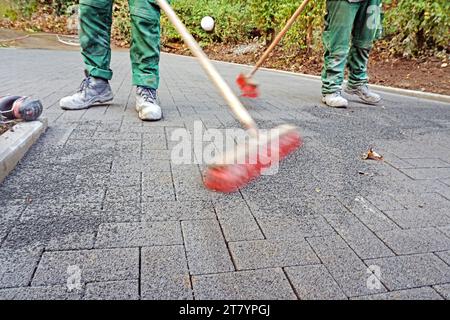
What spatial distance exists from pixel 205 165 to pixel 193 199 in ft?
1.19

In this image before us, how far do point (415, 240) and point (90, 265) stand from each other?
38.7 inches

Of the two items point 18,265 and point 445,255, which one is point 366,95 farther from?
point 18,265

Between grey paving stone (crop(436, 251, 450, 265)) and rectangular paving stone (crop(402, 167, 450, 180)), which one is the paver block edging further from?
rectangular paving stone (crop(402, 167, 450, 180))

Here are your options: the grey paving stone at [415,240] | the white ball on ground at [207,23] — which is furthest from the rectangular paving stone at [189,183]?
the white ball on ground at [207,23]

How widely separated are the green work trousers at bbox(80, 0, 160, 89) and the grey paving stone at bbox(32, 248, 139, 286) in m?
1.58

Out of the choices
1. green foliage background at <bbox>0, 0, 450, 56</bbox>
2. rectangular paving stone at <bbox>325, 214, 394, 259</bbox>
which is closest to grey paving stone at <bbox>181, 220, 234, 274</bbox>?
rectangular paving stone at <bbox>325, 214, 394, 259</bbox>

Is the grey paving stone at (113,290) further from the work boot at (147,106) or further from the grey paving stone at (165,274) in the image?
the work boot at (147,106)

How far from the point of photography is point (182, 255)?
106 cm

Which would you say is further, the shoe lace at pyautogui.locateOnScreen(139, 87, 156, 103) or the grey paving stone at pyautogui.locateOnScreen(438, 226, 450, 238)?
the shoe lace at pyautogui.locateOnScreen(139, 87, 156, 103)

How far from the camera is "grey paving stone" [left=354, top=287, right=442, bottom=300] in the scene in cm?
93

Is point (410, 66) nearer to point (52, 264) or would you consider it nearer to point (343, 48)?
point (343, 48)

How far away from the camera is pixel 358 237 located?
1191 millimetres

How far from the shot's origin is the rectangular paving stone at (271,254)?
40.9 inches
